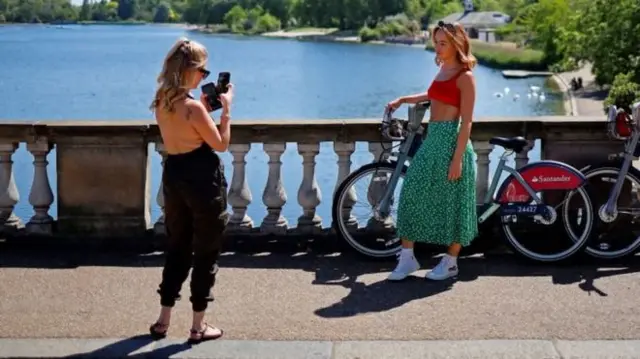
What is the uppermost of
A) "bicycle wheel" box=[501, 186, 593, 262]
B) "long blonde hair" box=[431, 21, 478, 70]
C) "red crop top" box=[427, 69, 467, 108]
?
"long blonde hair" box=[431, 21, 478, 70]

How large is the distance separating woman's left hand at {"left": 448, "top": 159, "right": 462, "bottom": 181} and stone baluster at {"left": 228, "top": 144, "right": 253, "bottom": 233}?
1823 millimetres

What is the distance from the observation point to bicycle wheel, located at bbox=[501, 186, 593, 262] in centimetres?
773

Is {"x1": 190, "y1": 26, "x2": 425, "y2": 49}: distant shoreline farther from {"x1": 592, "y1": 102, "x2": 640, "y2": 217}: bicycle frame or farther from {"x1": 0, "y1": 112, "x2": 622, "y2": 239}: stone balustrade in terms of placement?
{"x1": 592, "y1": 102, "x2": 640, "y2": 217}: bicycle frame

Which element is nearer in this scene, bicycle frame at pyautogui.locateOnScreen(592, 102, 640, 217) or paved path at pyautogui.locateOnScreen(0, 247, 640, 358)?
paved path at pyautogui.locateOnScreen(0, 247, 640, 358)

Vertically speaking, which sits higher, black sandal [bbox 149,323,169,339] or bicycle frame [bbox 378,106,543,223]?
bicycle frame [bbox 378,106,543,223]

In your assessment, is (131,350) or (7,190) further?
(7,190)

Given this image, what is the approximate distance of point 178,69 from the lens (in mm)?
5531

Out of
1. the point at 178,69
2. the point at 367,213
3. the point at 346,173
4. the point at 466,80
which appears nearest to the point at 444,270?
the point at 367,213

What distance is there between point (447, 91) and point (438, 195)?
694mm

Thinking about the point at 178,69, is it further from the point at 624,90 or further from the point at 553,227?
the point at 624,90

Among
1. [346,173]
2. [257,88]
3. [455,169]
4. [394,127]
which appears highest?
[394,127]

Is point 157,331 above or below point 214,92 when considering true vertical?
below

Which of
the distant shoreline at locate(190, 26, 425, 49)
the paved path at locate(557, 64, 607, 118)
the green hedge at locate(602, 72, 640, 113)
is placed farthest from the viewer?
the distant shoreline at locate(190, 26, 425, 49)

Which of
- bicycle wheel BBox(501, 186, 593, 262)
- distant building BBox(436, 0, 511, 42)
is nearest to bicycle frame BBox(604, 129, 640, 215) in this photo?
bicycle wheel BBox(501, 186, 593, 262)
